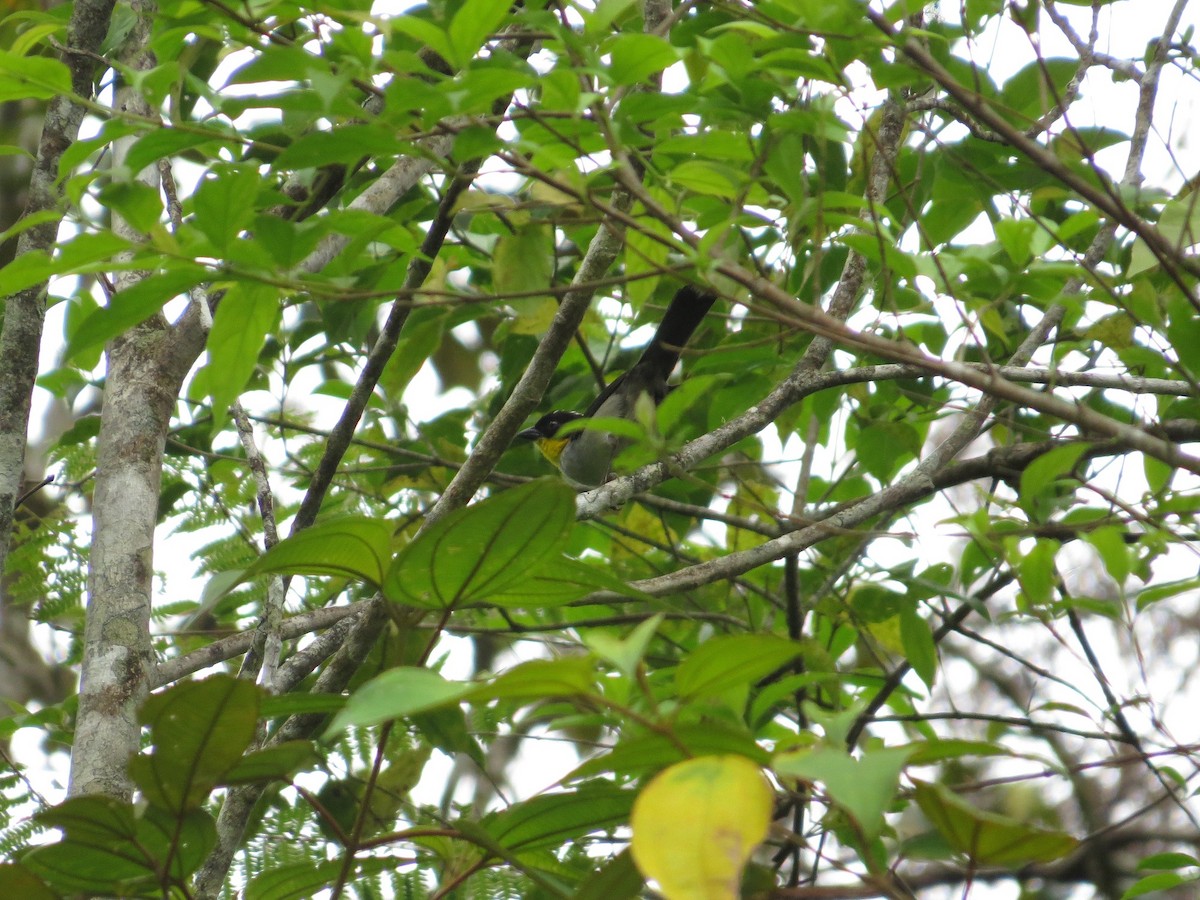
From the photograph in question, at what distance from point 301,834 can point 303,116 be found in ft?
8.60

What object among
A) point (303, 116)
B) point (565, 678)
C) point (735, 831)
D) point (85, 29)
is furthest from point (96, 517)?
point (735, 831)

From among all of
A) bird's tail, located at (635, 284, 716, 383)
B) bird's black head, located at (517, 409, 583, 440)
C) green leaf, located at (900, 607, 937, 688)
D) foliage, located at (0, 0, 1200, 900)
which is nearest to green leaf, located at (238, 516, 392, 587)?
foliage, located at (0, 0, 1200, 900)

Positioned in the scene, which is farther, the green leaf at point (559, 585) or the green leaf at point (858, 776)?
the green leaf at point (559, 585)

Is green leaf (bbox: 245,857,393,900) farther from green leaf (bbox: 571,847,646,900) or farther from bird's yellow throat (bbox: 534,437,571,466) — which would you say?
bird's yellow throat (bbox: 534,437,571,466)

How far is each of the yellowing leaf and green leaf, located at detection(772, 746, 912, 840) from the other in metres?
0.05

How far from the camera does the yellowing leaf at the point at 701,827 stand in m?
0.96

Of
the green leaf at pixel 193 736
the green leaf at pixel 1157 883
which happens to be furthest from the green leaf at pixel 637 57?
the green leaf at pixel 1157 883

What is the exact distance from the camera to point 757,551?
3.02m

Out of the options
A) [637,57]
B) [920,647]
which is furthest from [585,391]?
[637,57]

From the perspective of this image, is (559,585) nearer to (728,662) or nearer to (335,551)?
(335,551)

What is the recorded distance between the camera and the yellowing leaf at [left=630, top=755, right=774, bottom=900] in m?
0.96

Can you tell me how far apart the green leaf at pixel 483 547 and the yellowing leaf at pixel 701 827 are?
1.64 ft

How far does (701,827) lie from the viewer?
990 millimetres

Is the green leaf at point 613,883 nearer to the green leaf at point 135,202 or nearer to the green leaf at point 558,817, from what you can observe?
the green leaf at point 558,817
